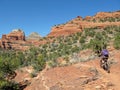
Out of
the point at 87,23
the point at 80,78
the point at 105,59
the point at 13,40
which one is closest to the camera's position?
the point at 80,78

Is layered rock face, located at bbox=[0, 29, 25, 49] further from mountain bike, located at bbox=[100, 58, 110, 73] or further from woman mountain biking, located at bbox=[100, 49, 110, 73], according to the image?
woman mountain biking, located at bbox=[100, 49, 110, 73]

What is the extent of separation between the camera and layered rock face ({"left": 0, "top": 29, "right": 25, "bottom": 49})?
435 ft

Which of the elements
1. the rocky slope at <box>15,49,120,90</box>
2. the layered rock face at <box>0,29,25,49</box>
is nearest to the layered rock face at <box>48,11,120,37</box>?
the layered rock face at <box>0,29,25,49</box>

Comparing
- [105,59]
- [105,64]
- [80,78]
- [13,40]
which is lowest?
[80,78]

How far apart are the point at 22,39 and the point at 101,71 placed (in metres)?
130

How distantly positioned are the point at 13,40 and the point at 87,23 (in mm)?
60395

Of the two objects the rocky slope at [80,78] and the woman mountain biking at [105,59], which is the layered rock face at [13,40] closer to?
the rocky slope at [80,78]

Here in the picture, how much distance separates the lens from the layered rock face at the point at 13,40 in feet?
435

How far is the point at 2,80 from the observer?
87.9 feet

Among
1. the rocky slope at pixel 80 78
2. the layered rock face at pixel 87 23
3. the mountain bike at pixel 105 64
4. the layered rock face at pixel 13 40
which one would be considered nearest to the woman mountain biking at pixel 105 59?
the mountain bike at pixel 105 64

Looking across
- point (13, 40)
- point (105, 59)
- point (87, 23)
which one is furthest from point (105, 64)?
point (13, 40)

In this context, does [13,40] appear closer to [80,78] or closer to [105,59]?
[105,59]

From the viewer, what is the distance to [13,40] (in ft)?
461

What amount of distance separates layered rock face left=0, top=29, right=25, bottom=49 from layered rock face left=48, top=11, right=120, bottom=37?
43066 millimetres
